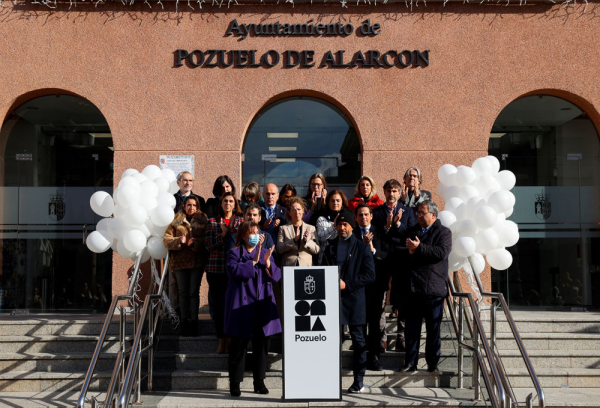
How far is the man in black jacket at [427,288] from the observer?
652 cm

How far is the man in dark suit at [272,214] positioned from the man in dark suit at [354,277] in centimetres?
71

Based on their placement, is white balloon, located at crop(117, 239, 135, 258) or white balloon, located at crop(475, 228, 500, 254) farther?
white balloon, located at crop(117, 239, 135, 258)

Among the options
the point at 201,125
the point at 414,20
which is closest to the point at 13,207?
the point at 201,125

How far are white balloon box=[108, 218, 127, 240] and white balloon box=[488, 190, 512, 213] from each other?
4.05 metres

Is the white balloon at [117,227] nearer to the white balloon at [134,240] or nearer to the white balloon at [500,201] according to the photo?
the white balloon at [134,240]

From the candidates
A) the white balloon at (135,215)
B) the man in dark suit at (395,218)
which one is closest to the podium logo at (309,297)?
the man in dark suit at (395,218)

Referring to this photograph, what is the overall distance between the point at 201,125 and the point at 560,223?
5.74m

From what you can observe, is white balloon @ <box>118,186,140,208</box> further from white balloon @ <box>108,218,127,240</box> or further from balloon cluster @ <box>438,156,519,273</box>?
balloon cluster @ <box>438,156,519,273</box>

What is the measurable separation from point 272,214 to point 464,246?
2.14m

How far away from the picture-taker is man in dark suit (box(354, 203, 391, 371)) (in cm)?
672

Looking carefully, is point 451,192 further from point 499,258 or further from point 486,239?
point 499,258

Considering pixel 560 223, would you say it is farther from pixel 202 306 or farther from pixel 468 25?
pixel 202 306

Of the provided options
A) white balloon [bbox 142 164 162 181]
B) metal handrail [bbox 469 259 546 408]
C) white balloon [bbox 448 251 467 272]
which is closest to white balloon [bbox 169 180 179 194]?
white balloon [bbox 142 164 162 181]

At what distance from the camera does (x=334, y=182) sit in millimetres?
9883
